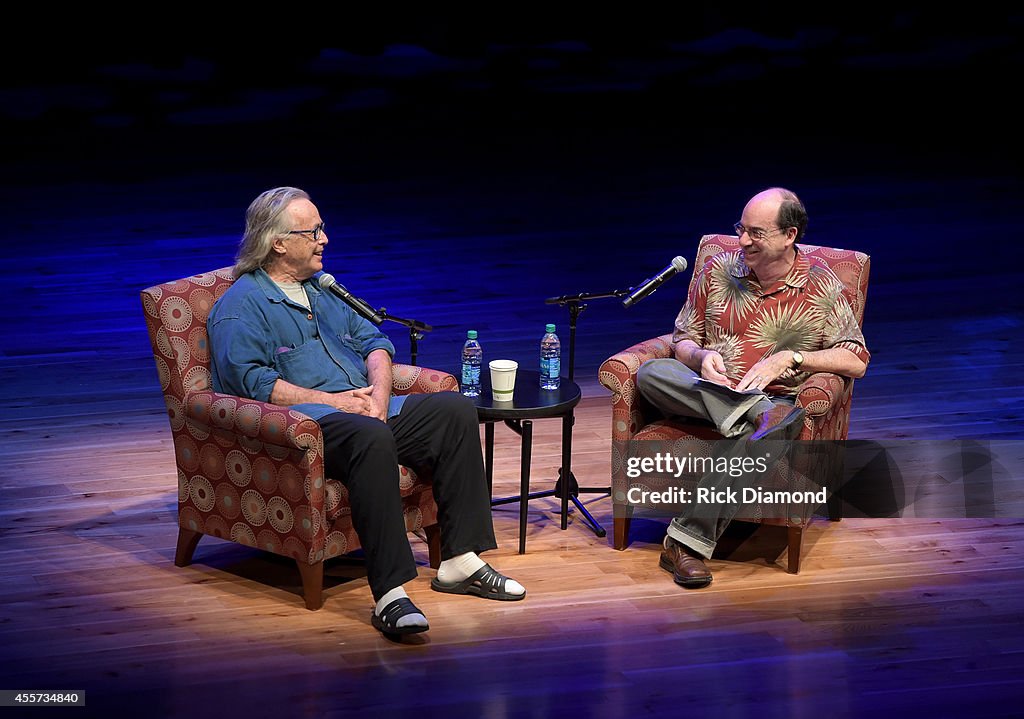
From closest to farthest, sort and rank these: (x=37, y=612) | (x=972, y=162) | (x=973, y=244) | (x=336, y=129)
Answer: (x=37, y=612) < (x=973, y=244) < (x=972, y=162) < (x=336, y=129)

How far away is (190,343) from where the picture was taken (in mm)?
4695

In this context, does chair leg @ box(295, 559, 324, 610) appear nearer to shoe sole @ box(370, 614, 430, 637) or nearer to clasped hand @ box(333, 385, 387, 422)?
shoe sole @ box(370, 614, 430, 637)

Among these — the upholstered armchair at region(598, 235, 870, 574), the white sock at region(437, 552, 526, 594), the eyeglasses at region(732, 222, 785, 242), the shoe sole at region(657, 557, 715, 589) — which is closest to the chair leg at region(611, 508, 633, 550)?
the upholstered armchair at region(598, 235, 870, 574)

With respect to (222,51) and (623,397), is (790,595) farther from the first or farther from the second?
(222,51)

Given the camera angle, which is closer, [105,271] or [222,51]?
[105,271]

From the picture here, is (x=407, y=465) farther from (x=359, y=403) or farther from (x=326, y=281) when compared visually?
(x=326, y=281)

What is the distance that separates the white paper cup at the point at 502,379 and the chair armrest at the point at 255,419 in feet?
2.52

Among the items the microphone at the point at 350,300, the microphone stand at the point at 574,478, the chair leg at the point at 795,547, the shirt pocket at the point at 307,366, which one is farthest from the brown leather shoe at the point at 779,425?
the shirt pocket at the point at 307,366

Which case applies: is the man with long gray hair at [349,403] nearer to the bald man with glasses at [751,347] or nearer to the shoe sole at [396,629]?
the shoe sole at [396,629]

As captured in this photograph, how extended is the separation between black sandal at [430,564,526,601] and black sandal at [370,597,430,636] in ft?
1.03

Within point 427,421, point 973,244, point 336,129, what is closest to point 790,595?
point 427,421

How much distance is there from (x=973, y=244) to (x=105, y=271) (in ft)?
17.3

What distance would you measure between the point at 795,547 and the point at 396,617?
138 cm

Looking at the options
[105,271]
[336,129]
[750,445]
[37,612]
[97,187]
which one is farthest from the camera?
[336,129]
